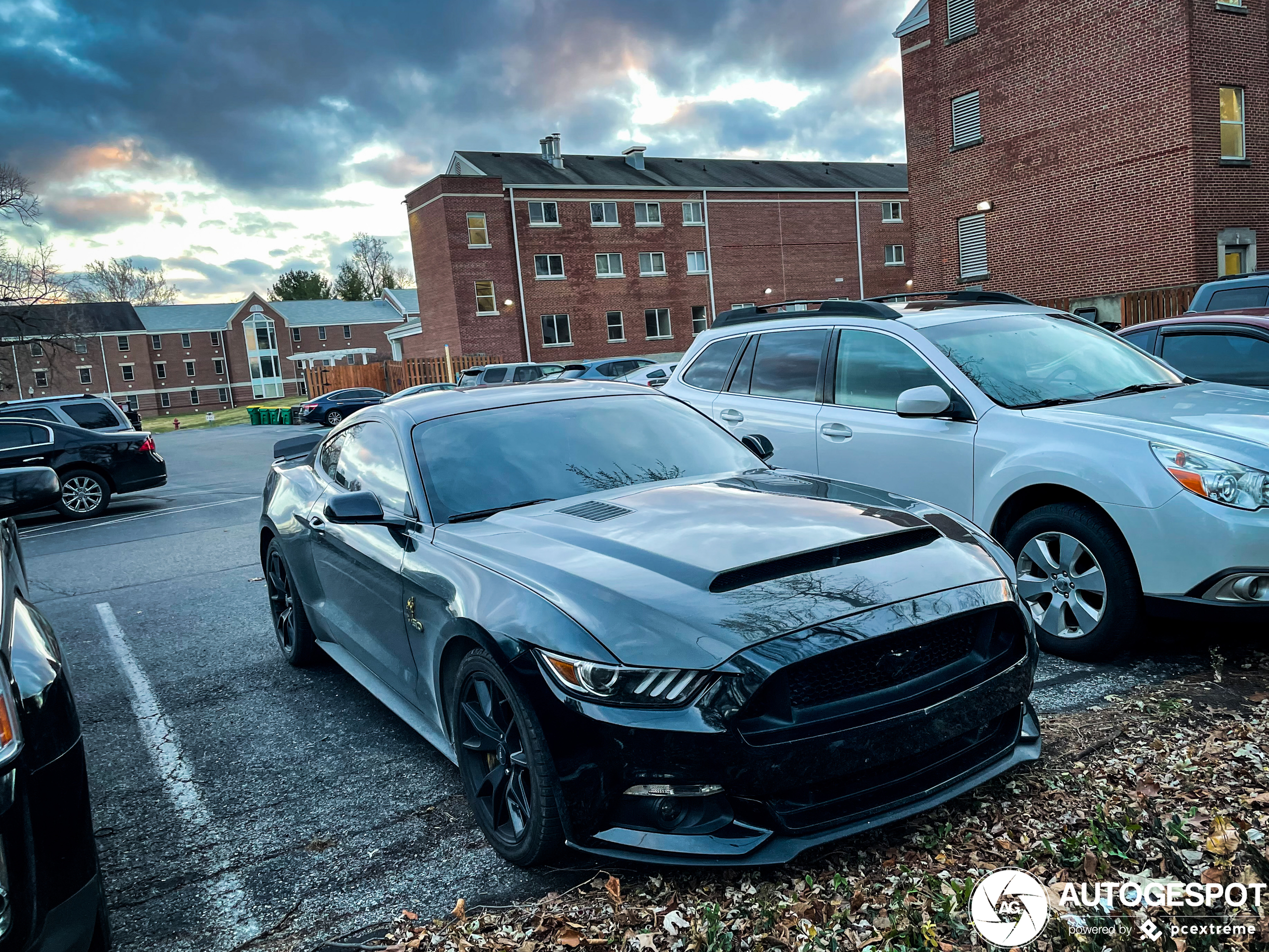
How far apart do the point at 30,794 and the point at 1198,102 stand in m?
25.4

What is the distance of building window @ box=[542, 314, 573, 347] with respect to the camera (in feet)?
149

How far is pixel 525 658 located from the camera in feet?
9.42

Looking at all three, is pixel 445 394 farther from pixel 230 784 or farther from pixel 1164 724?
pixel 1164 724

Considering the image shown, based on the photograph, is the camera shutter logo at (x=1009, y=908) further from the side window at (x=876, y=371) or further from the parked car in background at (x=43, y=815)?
the side window at (x=876, y=371)

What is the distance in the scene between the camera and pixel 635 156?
50.0 metres

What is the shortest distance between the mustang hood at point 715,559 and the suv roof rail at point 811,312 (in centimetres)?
232

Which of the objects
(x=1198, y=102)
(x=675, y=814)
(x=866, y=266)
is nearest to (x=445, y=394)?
(x=675, y=814)

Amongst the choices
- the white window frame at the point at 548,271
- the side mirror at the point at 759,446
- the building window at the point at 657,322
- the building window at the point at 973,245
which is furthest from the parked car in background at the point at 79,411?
the building window at the point at 657,322

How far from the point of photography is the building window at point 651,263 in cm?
4788

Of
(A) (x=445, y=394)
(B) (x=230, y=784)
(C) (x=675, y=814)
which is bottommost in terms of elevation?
(B) (x=230, y=784)

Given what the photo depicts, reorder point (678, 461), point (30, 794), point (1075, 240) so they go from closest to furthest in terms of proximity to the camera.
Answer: point (30, 794), point (678, 461), point (1075, 240)

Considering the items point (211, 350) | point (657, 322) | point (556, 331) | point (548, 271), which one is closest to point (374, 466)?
point (556, 331)

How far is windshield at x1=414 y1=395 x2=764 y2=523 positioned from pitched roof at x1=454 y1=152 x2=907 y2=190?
42312mm

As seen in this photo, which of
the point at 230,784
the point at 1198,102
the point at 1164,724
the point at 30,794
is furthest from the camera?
the point at 1198,102
